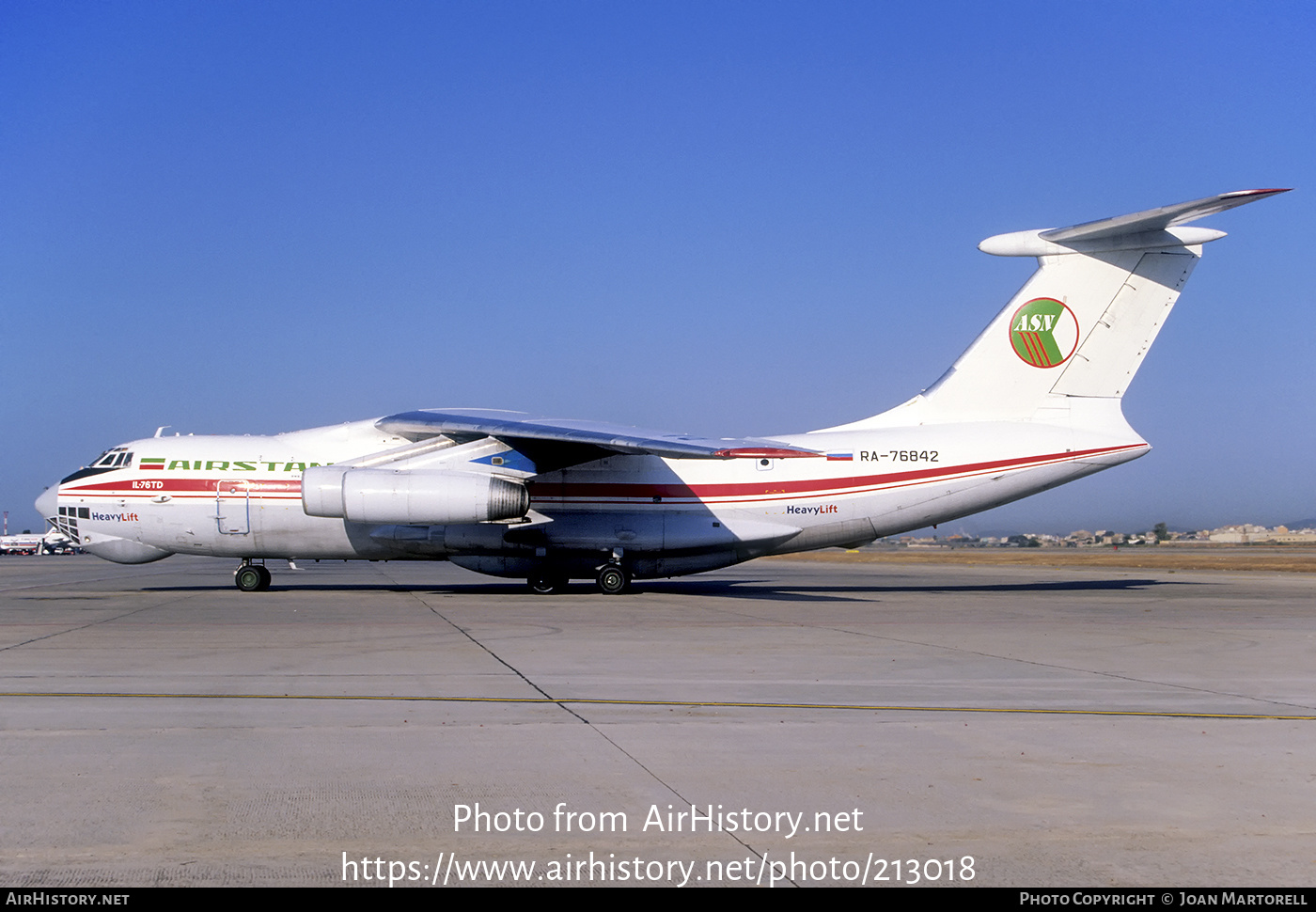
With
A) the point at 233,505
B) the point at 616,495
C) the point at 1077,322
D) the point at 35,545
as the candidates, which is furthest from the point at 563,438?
the point at 35,545

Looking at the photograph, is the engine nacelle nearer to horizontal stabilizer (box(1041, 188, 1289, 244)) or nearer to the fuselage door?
the fuselage door

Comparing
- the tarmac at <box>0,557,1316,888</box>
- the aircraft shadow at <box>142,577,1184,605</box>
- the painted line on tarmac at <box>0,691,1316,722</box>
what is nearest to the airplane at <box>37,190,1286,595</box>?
the aircraft shadow at <box>142,577,1184,605</box>

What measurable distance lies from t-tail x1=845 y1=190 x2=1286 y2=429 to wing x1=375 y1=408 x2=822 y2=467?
163 inches

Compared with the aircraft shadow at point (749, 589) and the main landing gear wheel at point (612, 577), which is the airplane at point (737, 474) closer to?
the main landing gear wheel at point (612, 577)

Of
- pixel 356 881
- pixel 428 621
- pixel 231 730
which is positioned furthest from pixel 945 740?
pixel 428 621

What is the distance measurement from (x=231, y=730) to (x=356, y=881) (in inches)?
114

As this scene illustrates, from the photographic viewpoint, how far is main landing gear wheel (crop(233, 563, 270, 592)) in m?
19.6

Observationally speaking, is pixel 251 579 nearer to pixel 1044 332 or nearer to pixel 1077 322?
pixel 1044 332

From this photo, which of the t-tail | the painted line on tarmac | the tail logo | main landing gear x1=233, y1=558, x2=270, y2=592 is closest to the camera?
the painted line on tarmac

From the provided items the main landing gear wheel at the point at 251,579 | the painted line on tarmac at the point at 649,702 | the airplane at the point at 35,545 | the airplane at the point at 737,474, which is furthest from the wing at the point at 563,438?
the airplane at the point at 35,545

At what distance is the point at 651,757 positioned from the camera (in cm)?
571

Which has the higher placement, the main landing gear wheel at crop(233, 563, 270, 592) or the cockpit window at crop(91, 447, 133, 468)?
the cockpit window at crop(91, 447, 133, 468)

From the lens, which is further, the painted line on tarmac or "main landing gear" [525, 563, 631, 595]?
"main landing gear" [525, 563, 631, 595]
